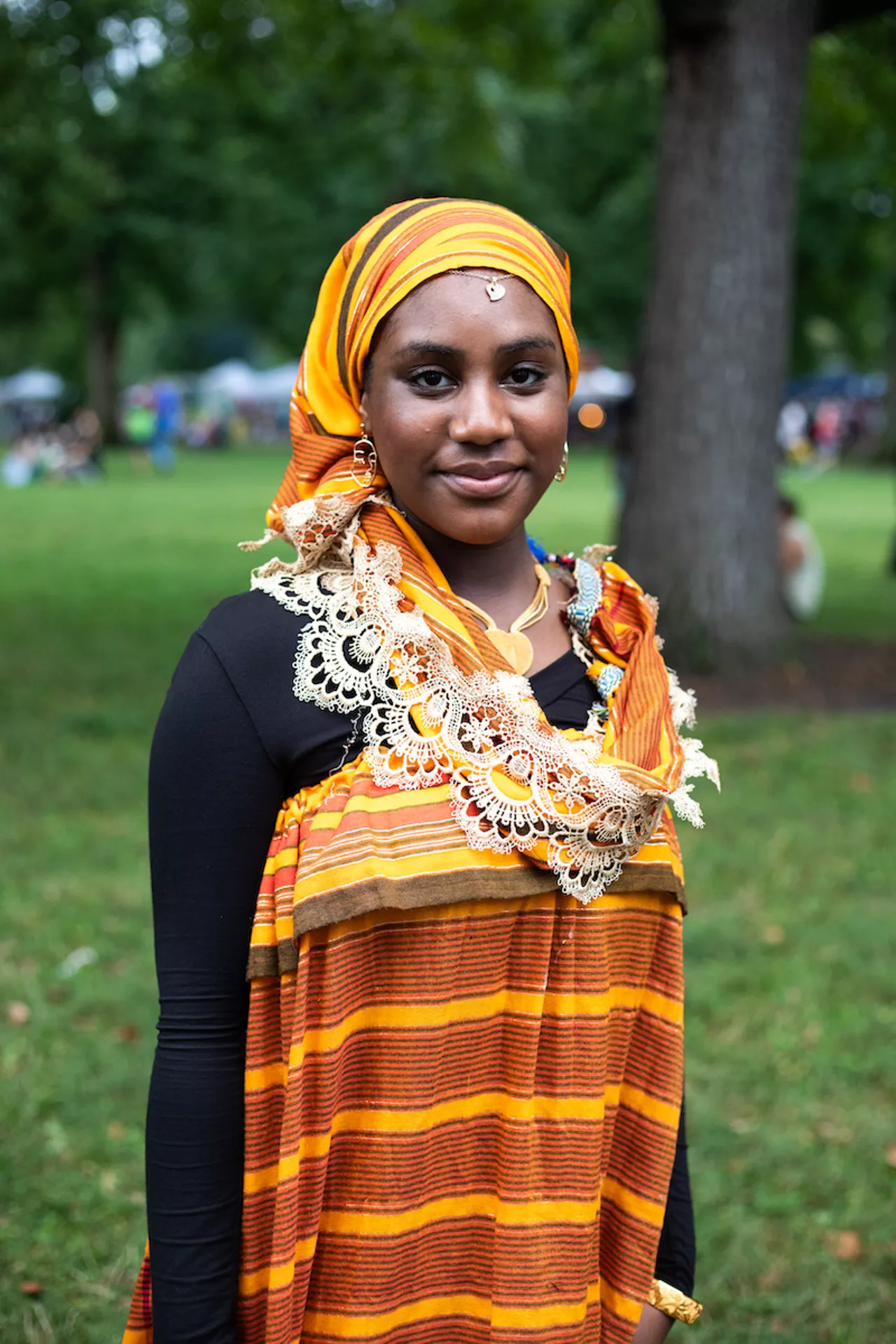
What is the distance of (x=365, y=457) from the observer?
1.83 metres

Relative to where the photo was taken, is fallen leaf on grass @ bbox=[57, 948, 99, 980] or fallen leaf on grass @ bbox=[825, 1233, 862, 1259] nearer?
fallen leaf on grass @ bbox=[825, 1233, 862, 1259]

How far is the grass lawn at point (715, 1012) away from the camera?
137 inches

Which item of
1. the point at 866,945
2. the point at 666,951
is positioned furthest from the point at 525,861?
the point at 866,945

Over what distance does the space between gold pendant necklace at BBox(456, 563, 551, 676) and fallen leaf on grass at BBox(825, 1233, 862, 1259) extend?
238cm

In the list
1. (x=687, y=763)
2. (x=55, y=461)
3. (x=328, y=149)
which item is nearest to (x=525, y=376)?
(x=687, y=763)

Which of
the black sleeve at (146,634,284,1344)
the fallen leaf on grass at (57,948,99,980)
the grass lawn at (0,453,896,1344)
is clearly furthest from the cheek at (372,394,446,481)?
Result: the fallen leaf on grass at (57,948,99,980)

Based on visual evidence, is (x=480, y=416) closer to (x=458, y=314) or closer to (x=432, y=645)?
(x=458, y=314)

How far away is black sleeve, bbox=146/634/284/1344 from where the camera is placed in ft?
5.48

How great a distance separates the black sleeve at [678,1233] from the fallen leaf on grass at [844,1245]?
5.57 feet

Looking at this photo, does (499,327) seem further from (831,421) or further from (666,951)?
(831,421)

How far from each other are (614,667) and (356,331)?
0.57m

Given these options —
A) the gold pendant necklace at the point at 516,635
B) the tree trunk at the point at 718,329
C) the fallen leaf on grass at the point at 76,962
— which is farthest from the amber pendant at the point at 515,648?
the tree trunk at the point at 718,329

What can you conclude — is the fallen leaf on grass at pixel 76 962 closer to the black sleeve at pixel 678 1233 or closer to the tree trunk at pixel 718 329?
the black sleeve at pixel 678 1233

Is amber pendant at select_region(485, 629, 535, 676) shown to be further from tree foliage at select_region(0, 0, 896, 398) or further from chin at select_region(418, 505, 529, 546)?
tree foliage at select_region(0, 0, 896, 398)
